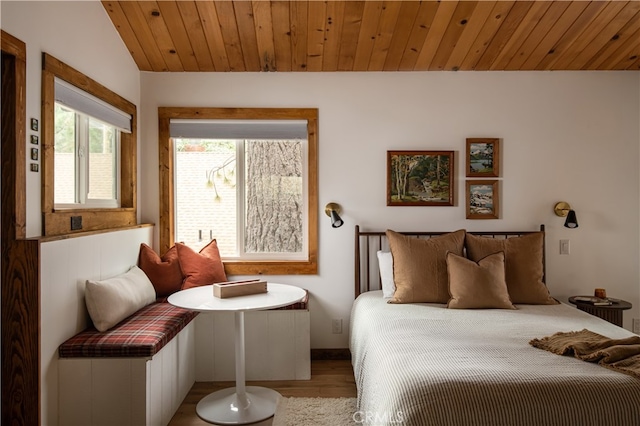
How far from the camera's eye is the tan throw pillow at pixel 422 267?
118 inches

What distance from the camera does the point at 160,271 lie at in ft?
10.8

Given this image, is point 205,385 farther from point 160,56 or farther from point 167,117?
point 160,56

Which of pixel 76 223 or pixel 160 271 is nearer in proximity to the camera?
pixel 76 223

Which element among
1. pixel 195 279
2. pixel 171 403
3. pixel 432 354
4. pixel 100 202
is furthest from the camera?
pixel 195 279

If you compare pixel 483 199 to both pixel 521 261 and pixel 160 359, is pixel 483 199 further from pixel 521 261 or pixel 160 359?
pixel 160 359

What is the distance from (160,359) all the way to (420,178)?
2304mm

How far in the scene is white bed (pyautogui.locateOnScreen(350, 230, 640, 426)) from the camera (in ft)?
5.25

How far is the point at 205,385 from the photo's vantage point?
3.15 metres

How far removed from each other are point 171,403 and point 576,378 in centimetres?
216

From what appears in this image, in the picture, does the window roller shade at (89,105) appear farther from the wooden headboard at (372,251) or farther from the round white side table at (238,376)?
the wooden headboard at (372,251)

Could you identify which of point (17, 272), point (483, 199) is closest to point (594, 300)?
point (483, 199)

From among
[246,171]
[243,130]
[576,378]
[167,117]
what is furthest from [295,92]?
[576,378]

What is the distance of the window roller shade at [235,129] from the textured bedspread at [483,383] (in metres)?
1.83

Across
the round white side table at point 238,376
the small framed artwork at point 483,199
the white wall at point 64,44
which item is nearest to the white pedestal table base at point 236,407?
the round white side table at point 238,376
